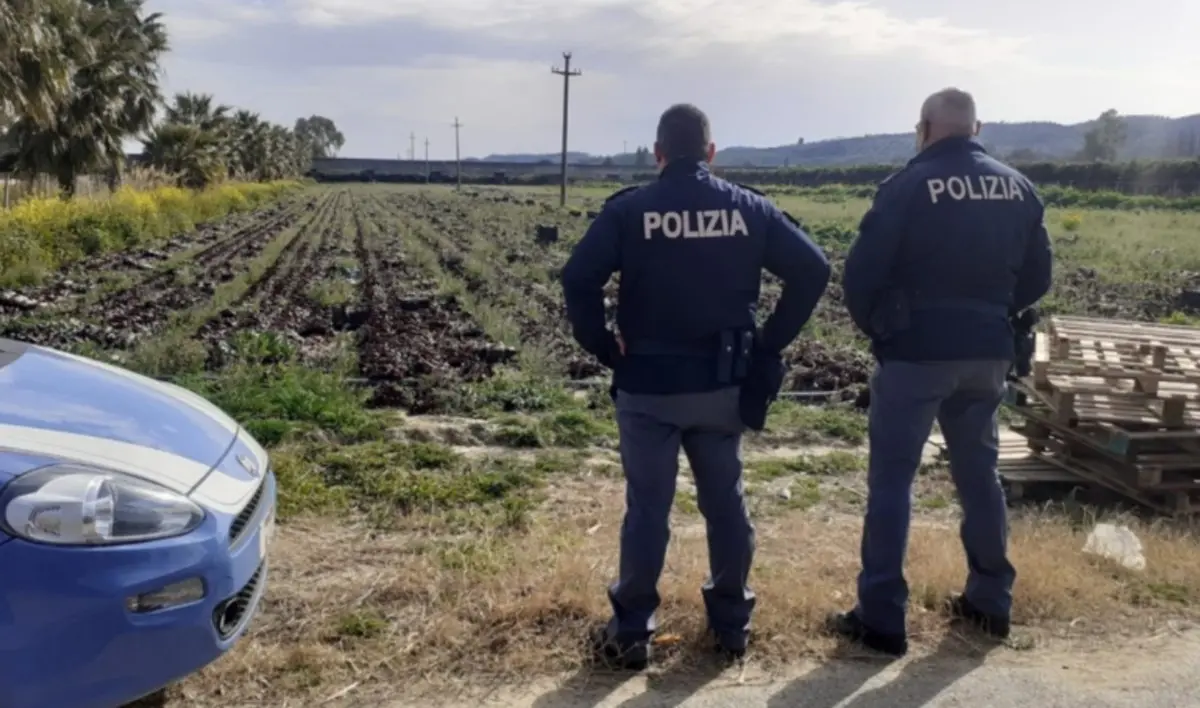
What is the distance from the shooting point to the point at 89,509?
279 cm

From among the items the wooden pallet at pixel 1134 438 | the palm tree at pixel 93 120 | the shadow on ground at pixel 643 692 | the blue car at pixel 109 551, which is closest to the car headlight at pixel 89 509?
the blue car at pixel 109 551

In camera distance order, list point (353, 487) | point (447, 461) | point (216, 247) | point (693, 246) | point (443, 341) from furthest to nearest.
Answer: point (216, 247) < point (443, 341) < point (447, 461) < point (353, 487) < point (693, 246)

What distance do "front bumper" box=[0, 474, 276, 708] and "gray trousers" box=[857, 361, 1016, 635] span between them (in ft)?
7.34

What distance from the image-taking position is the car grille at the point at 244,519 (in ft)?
10.2

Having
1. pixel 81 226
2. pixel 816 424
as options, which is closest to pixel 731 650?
pixel 816 424

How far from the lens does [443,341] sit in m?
11.5

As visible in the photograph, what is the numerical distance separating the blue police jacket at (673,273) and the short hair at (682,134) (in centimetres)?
4

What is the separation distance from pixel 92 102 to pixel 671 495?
33930 mm

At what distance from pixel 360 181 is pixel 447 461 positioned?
342 feet

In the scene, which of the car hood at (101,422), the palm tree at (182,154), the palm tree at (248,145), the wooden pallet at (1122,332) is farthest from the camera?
the palm tree at (248,145)

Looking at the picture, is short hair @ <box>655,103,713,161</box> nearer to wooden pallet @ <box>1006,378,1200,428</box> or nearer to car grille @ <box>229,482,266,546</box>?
car grille @ <box>229,482,266,546</box>

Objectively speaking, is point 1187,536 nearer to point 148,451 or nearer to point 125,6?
point 148,451

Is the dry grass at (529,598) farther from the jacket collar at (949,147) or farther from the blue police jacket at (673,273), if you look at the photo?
the jacket collar at (949,147)

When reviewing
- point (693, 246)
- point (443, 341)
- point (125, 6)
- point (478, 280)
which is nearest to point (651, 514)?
point (693, 246)
